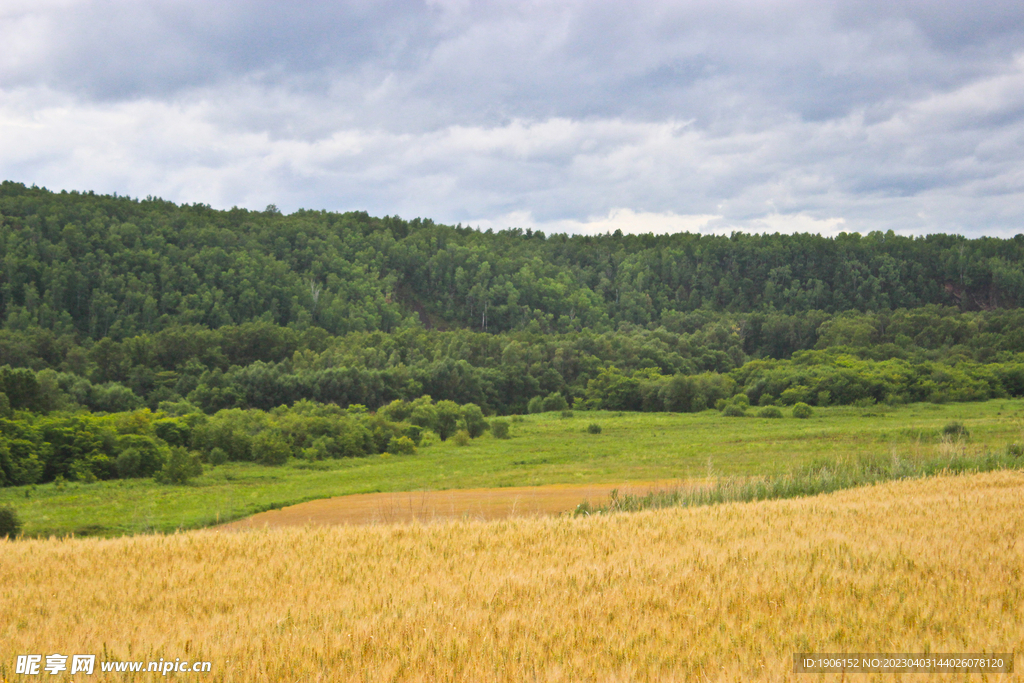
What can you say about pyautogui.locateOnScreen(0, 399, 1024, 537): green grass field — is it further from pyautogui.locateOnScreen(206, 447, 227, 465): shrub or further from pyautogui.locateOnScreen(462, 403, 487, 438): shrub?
pyautogui.locateOnScreen(462, 403, 487, 438): shrub

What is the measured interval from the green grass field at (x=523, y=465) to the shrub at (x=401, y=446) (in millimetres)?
1210

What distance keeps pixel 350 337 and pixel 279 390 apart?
3671 cm

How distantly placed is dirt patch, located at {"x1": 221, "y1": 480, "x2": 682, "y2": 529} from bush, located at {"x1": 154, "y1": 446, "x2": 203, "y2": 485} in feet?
32.8

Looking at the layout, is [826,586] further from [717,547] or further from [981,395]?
[981,395]

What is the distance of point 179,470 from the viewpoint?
3878 cm

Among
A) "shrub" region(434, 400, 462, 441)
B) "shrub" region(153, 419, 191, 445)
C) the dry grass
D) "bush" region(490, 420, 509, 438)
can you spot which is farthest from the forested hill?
the dry grass

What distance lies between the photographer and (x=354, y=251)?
17662 centimetres

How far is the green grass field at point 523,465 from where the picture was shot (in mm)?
29922

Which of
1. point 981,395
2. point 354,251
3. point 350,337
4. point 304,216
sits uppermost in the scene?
point 304,216

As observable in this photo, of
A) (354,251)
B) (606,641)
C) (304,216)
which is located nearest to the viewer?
(606,641)

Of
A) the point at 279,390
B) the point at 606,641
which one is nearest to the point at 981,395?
the point at 279,390

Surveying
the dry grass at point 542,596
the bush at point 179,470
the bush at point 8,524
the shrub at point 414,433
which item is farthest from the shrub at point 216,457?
the dry grass at point 542,596

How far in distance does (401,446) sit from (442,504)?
2744 centimetres

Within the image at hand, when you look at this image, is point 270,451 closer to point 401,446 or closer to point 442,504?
point 401,446
